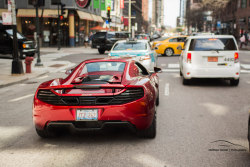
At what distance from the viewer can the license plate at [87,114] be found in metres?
4.73

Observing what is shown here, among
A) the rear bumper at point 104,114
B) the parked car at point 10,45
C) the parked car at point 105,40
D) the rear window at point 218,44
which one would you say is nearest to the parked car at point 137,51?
the rear window at point 218,44

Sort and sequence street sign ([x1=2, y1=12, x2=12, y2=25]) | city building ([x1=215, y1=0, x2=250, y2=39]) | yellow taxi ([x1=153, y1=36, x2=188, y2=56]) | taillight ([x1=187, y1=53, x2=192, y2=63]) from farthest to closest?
city building ([x1=215, y1=0, x2=250, y2=39]) → yellow taxi ([x1=153, y1=36, x2=188, y2=56]) → street sign ([x1=2, y1=12, x2=12, y2=25]) → taillight ([x1=187, y1=53, x2=192, y2=63])

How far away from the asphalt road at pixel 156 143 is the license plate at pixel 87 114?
0.50 metres

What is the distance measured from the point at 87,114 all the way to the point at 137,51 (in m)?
8.42

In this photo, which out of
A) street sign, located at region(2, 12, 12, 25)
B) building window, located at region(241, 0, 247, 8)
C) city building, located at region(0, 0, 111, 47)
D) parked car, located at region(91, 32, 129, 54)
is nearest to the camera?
street sign, located at region(2, 12, 12, 25)

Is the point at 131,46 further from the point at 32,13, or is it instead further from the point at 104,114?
the point at 32,13

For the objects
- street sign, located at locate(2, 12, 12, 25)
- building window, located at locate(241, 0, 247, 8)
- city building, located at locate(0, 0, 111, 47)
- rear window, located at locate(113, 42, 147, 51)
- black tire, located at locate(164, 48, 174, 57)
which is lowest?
black tire, located at locate(164, 48, 174, 57)

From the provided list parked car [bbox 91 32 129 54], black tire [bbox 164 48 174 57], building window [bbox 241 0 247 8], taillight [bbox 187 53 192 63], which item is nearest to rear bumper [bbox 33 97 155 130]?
taillight [bbox 187 53 192 63]

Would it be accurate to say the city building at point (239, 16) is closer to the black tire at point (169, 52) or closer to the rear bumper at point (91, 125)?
the black tire at point (169, 52)

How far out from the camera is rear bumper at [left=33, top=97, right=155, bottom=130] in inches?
186

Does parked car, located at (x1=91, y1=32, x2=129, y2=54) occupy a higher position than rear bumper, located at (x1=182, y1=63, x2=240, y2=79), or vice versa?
parked car, located at (x1=91, y1=32, x2=129, y2=54)

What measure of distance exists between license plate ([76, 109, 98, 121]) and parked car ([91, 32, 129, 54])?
80.5 ft

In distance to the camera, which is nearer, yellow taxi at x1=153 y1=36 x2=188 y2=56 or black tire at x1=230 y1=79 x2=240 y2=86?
black tire at x1=230 y1=79 x2=240 y2=86

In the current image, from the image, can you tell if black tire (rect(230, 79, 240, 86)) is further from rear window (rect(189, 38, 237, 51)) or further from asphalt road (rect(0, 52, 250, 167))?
asphalt road (rect(0, 52, 250, 167))
